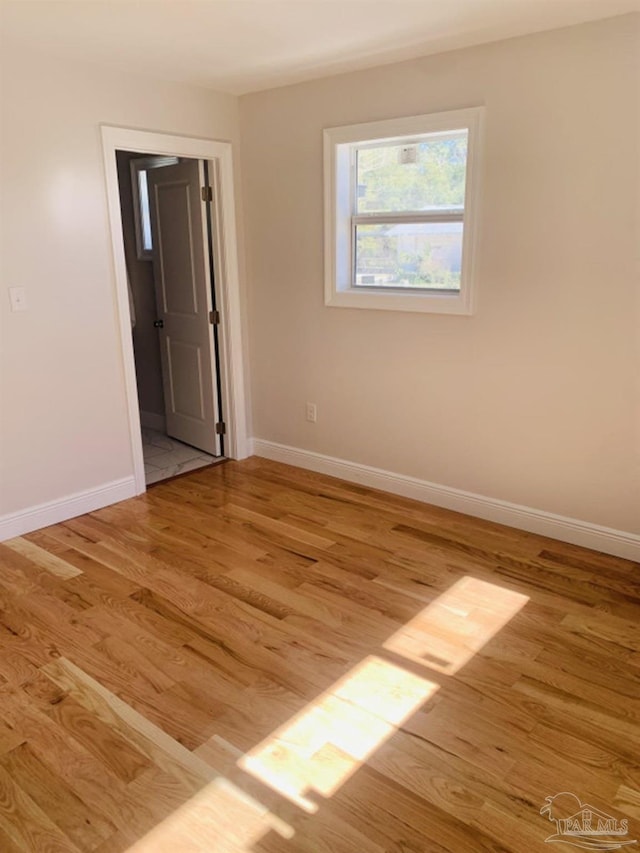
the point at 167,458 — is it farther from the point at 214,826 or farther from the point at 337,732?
the point at 214,826

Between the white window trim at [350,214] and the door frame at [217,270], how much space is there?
0.75 meters

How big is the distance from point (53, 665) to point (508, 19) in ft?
10.7

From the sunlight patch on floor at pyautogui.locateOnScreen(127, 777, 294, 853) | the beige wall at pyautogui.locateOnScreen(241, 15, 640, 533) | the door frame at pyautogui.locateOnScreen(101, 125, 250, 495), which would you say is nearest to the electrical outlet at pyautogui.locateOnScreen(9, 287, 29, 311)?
the door frame at pyautogui.locateOnScreen(101, 125, 250, 495)

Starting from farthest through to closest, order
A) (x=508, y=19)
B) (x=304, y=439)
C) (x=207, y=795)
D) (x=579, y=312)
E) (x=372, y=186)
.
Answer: (x=304, y=439) < (x=372, y=186) < (x=579, y=312) < (x=508, y=19) < (x=207, y=795)

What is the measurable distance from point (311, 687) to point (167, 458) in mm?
2712

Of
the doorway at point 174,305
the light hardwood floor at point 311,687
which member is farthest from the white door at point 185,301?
the light hardwood floor at point 311,687

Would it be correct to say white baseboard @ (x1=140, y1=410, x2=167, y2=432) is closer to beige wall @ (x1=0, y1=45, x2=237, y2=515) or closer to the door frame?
the door frame

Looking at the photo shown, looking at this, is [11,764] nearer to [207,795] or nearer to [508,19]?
[207,795]

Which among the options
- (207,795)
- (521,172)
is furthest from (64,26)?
(207,795)

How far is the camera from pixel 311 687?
225cm

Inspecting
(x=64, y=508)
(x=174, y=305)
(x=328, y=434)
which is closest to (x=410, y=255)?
(x=328, y=434)

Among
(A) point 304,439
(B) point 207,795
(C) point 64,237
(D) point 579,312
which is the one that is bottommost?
(B) point 207,795

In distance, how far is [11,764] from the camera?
193 cm

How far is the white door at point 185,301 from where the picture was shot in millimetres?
4227
